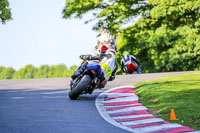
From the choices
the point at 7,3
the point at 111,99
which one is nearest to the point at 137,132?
the point at 111,99

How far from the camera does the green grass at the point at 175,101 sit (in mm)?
8490

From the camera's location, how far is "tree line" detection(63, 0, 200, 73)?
28938 millimetres

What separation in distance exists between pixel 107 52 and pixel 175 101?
291 centimetres

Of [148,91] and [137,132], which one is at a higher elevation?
[137,132]

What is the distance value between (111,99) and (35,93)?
2946 millimetres

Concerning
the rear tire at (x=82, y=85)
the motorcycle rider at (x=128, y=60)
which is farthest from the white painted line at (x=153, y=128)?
the motorcycle rider at (x=128, y=60)

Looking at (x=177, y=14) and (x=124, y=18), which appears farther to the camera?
(x=124, y=18)

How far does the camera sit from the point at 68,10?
112ft

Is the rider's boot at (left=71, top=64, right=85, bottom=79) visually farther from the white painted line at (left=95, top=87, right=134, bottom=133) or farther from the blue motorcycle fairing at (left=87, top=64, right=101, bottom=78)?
the white painted line at (left=95, top=87, right=134, bottom=133)

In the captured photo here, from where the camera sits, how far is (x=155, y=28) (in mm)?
31719

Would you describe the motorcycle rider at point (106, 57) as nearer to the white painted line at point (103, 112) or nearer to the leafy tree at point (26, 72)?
the white painted line at point (103, 112)

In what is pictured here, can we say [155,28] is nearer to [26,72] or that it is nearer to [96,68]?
[96,68]

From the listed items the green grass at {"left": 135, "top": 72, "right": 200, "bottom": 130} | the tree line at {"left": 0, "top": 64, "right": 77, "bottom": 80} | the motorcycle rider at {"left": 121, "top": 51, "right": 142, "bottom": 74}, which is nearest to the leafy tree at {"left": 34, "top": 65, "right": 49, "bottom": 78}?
the tree line at {"left": 0, "top": 64, "right": 77, "bottom": 80}

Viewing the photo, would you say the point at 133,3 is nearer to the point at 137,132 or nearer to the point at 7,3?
the point at 7,3
